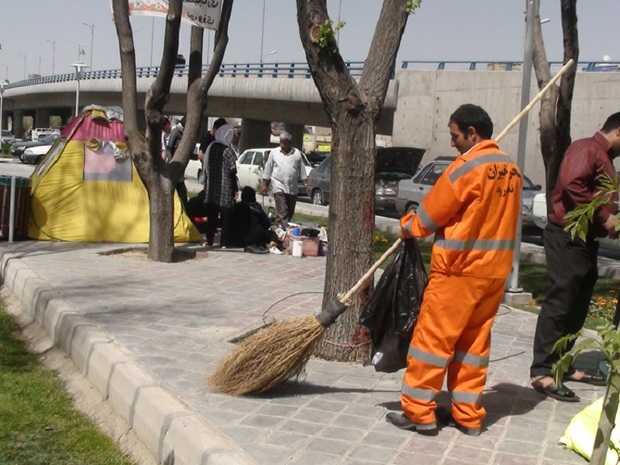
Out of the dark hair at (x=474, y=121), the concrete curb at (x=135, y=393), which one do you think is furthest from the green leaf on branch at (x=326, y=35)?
the concrete curb at (x=135, y=393)

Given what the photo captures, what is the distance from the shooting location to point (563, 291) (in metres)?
5.59

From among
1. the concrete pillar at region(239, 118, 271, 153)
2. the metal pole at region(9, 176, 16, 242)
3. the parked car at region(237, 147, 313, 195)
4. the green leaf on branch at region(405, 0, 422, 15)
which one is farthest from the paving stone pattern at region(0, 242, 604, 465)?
the concrete pillar at region(239, 118, 271, 153)

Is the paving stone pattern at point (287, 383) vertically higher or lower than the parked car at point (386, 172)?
lower

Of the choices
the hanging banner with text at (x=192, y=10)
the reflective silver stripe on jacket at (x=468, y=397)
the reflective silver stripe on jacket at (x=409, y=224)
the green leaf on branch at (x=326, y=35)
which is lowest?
the reflective silver stripe on jacket at (x=468, y=397)

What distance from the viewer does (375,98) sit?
6207 millimetres

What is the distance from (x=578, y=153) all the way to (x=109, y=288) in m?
5.03

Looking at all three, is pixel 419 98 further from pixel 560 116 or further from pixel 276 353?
pixel 276 353

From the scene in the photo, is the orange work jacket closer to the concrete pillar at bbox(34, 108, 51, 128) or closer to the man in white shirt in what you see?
the man in white shirt

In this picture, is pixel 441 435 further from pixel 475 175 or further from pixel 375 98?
pixel 375 98

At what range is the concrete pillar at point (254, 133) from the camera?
4641 centimetres

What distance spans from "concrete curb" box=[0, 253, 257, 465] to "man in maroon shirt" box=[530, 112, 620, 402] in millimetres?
2337

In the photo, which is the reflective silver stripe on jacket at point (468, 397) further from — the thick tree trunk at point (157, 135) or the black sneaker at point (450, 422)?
the thick tree trunk at point (157, 135)

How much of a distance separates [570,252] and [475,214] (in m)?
1.32

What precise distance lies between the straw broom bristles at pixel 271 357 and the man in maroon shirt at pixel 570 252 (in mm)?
1563
